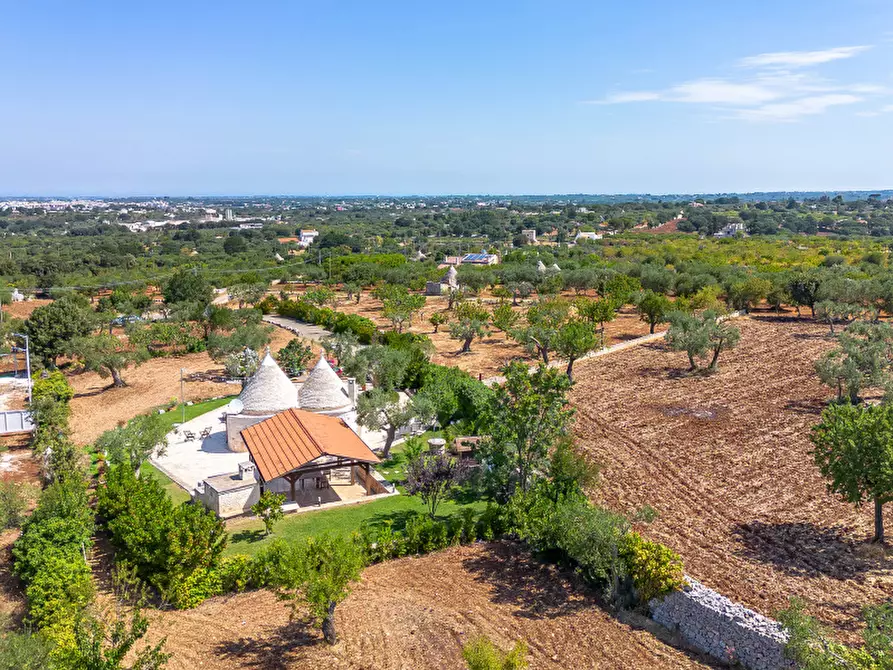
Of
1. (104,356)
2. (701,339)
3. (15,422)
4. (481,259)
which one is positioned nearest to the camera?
(15,422)

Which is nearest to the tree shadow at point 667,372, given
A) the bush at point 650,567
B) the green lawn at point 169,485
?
the bush at point 650,567

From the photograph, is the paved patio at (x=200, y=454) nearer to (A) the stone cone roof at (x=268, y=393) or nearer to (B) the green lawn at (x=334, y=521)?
(A) the stone cone roof at (x=268, y=393)

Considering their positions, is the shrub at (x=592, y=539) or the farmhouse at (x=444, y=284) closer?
the shrub at (x=592, y=539)

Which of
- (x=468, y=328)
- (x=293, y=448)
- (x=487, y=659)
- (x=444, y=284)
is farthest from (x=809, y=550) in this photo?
(x=444, y=284)

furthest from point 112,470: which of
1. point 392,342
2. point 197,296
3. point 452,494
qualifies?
point 197,296

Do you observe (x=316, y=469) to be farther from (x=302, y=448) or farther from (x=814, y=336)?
(x=814, y=336)

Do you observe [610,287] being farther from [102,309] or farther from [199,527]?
[199,527]

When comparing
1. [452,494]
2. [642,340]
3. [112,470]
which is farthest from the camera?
[642,340]
